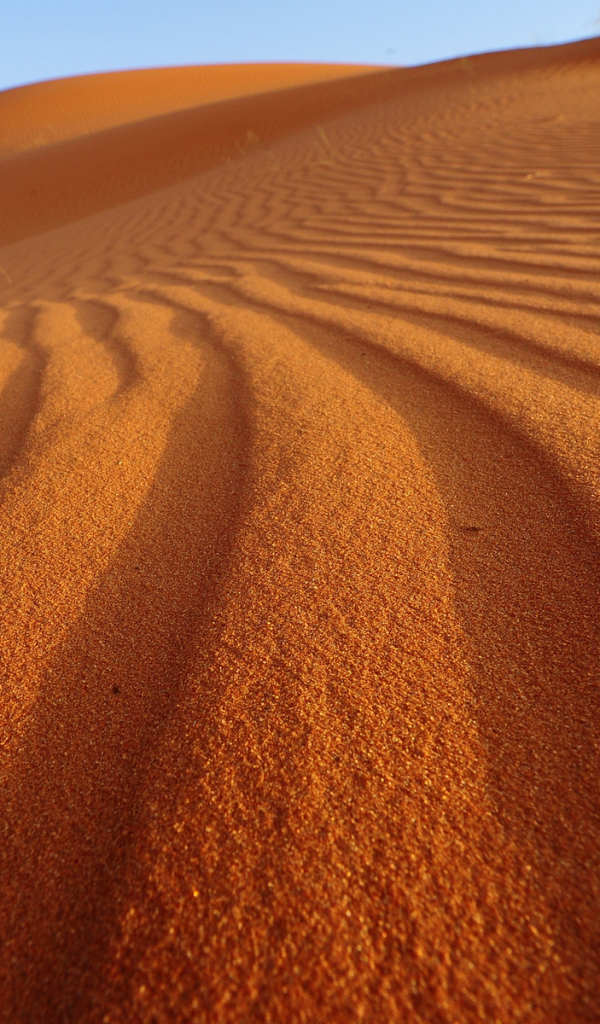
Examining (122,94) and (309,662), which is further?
(122,94)

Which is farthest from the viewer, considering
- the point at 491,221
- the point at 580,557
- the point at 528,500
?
the point at 491,221

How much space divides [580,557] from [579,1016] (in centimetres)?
62

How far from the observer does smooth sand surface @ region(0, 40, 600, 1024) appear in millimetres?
519

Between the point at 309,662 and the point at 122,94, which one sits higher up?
the point at 122,94

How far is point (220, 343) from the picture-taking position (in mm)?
2078

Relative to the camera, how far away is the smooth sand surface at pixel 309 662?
1.70 ft

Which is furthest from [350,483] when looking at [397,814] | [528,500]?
[397,814]

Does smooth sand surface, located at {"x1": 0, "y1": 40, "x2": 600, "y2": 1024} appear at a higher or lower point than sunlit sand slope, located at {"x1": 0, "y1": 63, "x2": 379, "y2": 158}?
lower

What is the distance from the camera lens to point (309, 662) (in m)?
0.82

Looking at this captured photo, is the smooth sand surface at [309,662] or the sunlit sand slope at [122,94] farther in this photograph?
the sunlit sand slope at [122,94]

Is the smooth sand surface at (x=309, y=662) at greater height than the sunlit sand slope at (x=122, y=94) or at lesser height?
lesser

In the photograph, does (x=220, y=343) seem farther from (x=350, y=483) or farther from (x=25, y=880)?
(x=25, y=880)

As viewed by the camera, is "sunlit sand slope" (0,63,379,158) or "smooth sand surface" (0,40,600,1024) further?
"sunlit sand slope" (0,63,379,158)

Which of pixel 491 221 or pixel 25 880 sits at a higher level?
pixel 491 221
